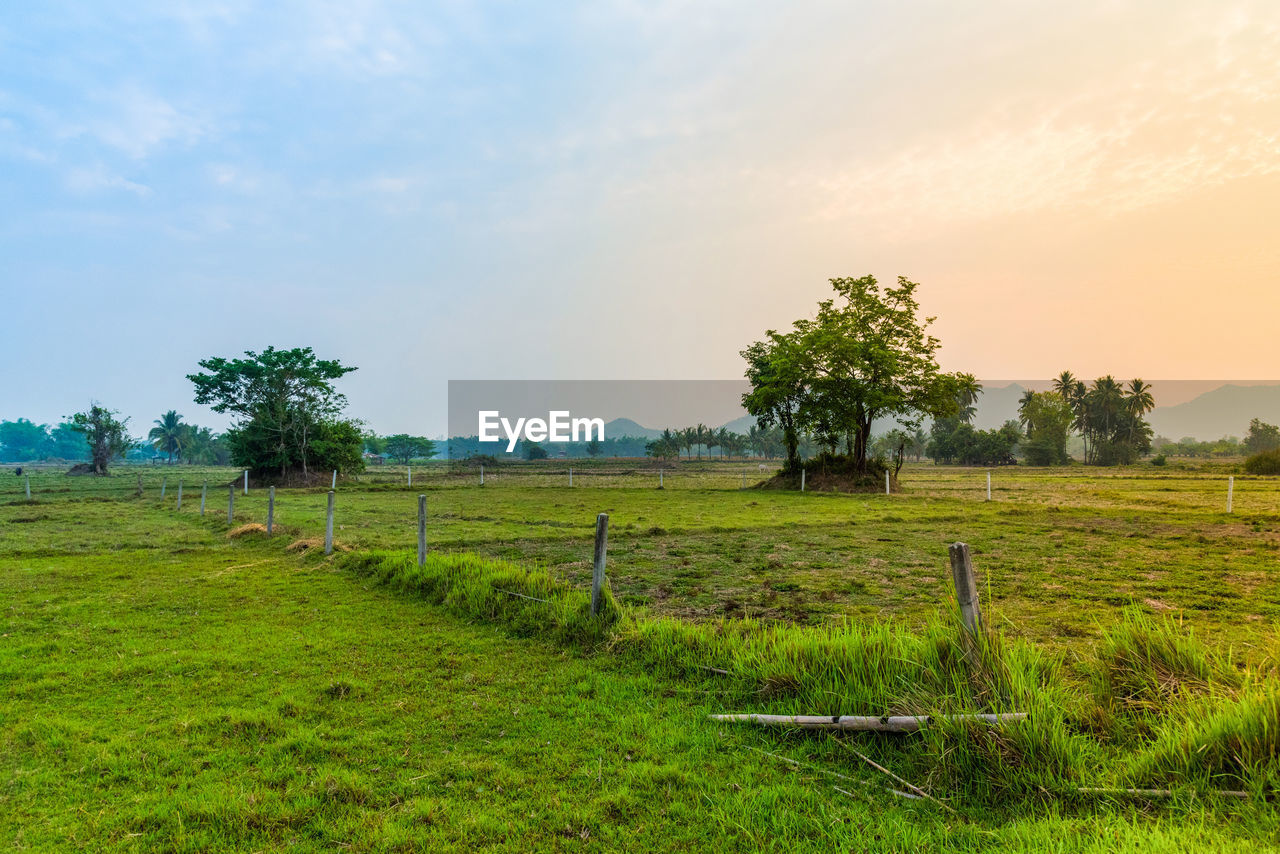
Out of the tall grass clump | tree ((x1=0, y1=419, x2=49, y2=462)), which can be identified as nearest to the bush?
the tall grass clump

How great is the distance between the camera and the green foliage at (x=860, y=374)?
3534cm

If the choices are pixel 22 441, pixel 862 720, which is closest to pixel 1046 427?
pixel 862 720

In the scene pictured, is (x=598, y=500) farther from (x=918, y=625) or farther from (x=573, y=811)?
(x=573, y=811)

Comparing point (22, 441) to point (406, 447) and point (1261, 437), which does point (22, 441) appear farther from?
point (1261, 437)

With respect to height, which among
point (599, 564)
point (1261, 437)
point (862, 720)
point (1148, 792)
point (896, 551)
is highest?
point (1261, 437)

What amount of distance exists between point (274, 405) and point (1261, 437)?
175409mm

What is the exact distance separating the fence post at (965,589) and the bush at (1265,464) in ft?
241

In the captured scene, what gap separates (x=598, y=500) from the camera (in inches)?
1288

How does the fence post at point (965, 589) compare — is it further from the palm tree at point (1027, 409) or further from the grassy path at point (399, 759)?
the palm tree at point (1027, 409)

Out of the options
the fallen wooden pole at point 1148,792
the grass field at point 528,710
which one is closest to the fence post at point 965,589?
the grass field at point 528,710

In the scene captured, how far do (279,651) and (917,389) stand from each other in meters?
34.8

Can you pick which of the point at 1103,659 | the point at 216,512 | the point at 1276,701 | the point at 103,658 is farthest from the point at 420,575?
the point at 216,512

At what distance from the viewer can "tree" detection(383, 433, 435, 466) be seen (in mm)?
144625

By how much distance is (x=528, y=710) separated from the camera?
5.82 meters
